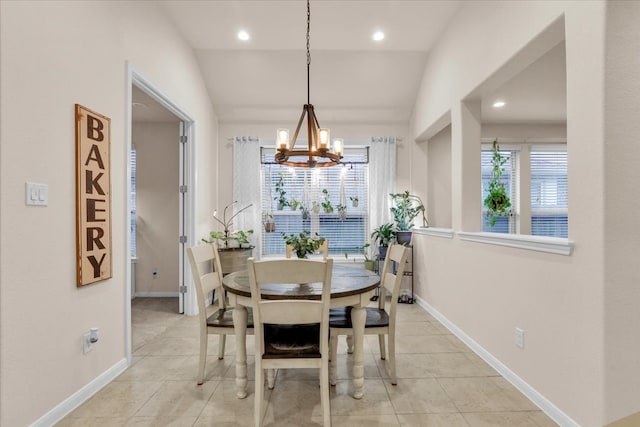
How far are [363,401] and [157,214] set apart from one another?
13.8 ft

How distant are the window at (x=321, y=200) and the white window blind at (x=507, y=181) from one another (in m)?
1.91

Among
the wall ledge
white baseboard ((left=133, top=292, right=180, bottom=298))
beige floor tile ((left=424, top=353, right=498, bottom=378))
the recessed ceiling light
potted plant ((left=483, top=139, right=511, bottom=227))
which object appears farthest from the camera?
white baseboard ((left=133, top=292, right=180, bottom=298))

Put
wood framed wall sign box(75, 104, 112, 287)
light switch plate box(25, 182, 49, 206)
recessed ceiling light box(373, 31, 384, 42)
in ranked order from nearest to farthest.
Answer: light switch plate box(25, 182, 49, 206), wood framed wall sign box(75, 104, 112, 287), recessed ceiling light box(373, 31, 384, 42)

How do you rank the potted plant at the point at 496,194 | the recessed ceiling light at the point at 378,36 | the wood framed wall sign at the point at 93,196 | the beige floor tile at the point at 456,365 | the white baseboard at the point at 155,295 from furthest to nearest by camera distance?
the white baseboard at the point at 155,295 → the potted plant at the point at 496,194 → the recessed ceiling light at the point at 378,36 → the beige floor tile at the point at 456,365 → the wood framed wall sign at the point at 93,196

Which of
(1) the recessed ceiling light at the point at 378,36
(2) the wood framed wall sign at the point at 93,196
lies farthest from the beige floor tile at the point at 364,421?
(1) the recessed ceiling light at the point at 378,36

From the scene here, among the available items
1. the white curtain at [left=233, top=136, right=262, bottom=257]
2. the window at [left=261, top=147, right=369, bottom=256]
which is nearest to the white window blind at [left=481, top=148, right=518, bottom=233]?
the window at [left=261, top=147, right=369, bottom=256]

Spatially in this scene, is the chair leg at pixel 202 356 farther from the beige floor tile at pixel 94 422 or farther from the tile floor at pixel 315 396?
the beige floor tile at pixel 94 422

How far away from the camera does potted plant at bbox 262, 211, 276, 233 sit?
505 centimetres

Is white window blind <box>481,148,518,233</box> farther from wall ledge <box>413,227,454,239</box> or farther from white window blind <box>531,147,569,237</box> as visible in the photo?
wall ledge <box>413,227,454,239</box>

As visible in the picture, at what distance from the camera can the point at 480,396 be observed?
2.18 meters

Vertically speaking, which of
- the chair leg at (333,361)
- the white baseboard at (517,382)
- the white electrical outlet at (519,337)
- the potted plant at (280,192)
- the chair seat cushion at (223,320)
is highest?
the potted plant at (280,192)

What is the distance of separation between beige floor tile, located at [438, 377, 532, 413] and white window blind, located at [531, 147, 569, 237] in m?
3.86

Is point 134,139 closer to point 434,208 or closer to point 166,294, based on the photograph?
point 166,294

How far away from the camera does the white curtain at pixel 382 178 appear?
16.3 ft
